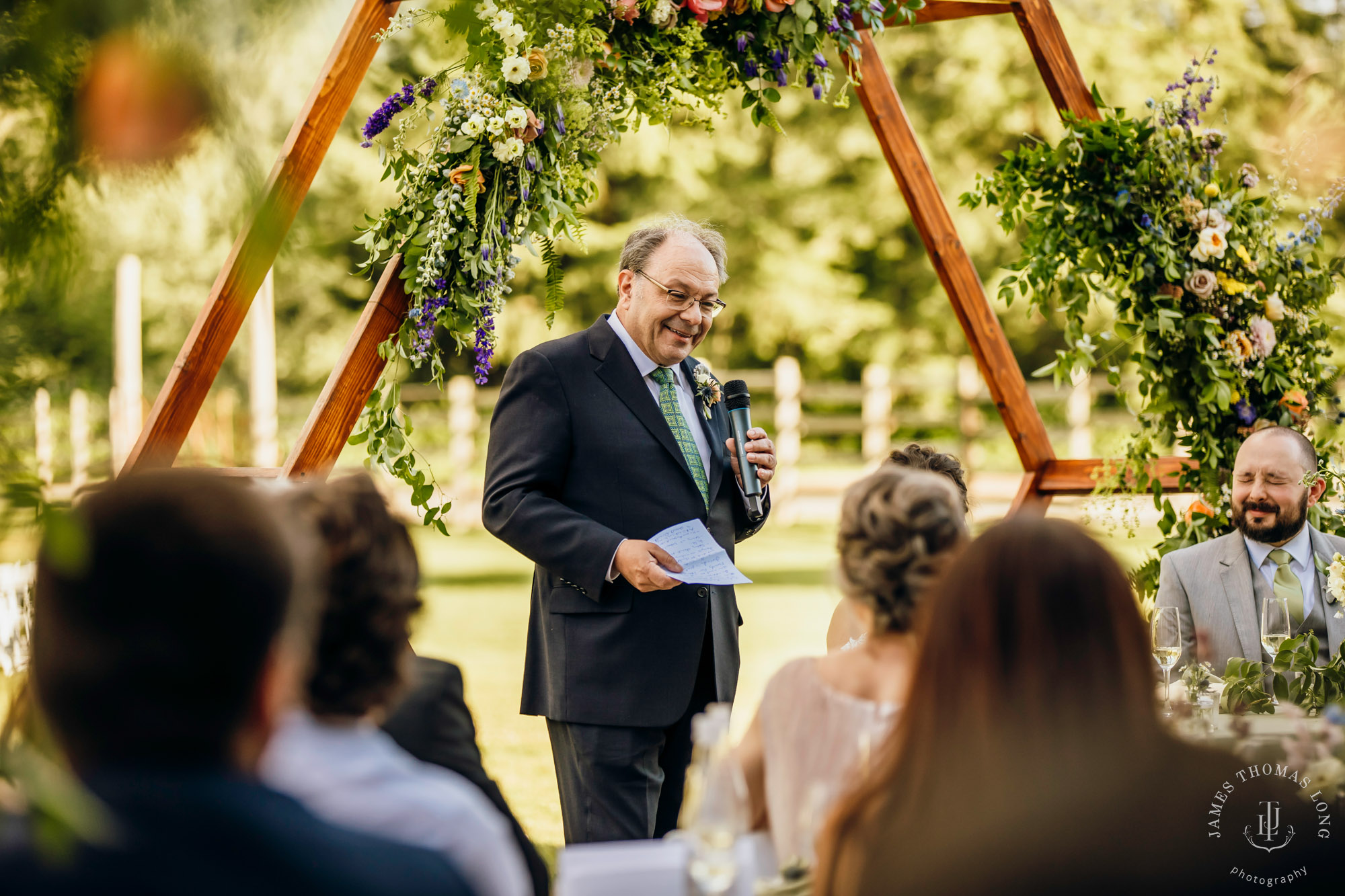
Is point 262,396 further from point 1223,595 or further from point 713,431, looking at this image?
point 1223,595

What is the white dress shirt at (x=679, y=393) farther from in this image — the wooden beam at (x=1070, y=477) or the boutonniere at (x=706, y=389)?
the wooden beam at (x=1070, y=477)

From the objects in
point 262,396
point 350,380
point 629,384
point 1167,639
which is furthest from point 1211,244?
point 262,396

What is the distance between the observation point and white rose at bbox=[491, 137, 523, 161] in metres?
3.13

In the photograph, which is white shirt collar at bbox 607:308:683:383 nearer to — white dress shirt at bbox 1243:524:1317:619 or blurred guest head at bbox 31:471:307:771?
white dress shirt at bbox 1243:524:1317:619

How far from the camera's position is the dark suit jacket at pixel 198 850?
3.34ft

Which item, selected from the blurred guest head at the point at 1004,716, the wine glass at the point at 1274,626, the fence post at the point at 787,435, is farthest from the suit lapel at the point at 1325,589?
the fence post at the point at 787,435

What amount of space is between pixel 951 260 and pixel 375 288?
2.20 metres

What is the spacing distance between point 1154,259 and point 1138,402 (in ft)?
2.01

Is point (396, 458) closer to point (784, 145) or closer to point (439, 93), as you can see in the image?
point (439, 93)

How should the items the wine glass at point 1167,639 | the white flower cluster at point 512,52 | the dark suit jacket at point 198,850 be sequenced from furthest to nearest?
the white flower cluster at point 512,52 < the wine glass at point 1167,639 < the dark suit jacket at point 198,850

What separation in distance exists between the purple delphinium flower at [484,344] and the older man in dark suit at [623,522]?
82 millimetres

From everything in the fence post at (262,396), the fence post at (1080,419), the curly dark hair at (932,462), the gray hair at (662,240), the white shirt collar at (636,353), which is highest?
the fence post at (262,396)

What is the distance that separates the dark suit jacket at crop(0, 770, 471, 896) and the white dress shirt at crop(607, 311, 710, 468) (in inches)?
85.7

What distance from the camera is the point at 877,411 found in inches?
690
